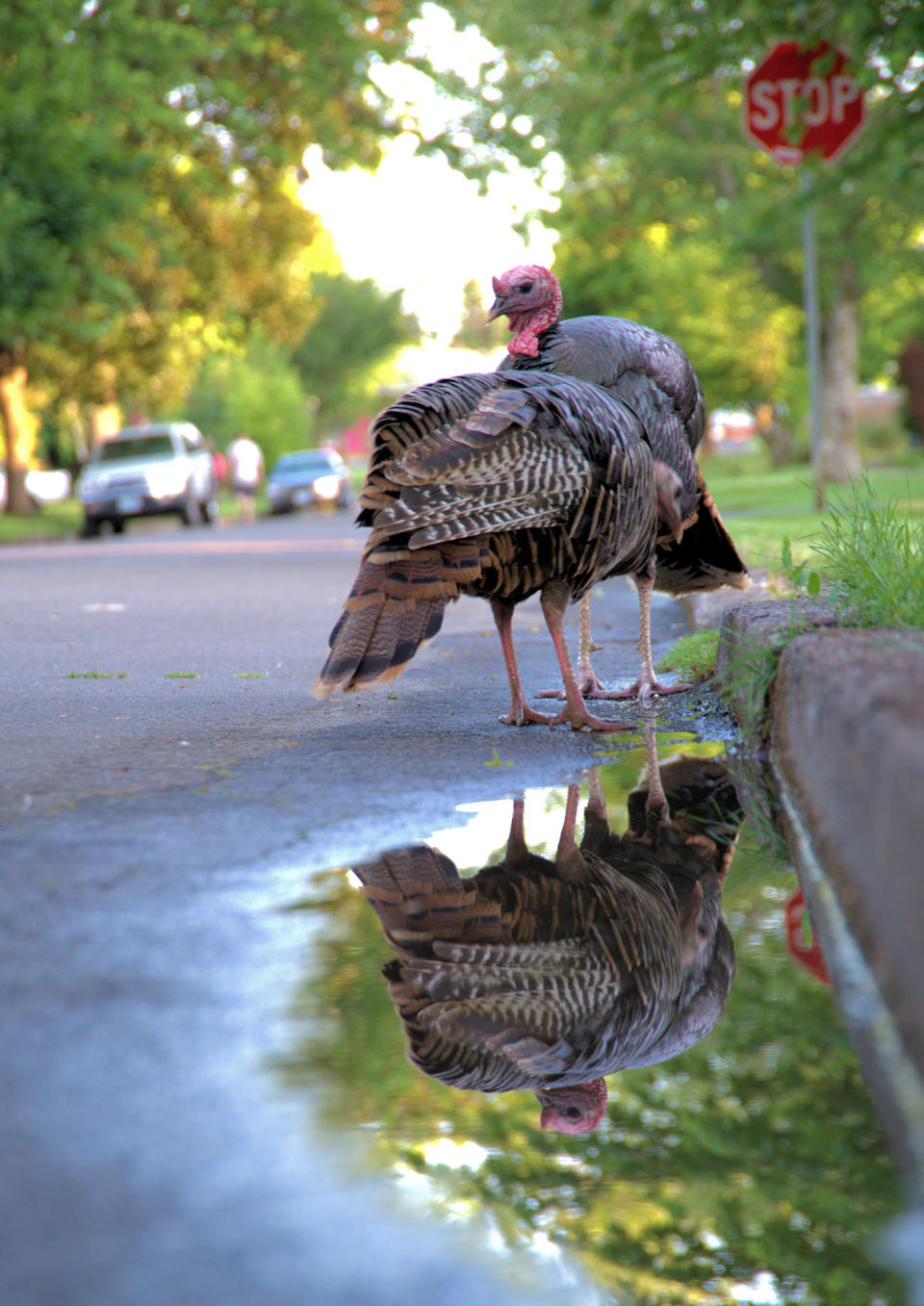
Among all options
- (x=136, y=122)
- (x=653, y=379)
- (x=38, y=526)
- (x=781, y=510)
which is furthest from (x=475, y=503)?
(x=38, y=526)

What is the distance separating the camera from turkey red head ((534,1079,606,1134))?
7.48 feet

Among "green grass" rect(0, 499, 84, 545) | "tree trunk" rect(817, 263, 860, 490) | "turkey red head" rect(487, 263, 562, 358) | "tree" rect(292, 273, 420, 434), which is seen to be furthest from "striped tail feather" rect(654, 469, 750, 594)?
"tree" rect(292, 273, 420, 434)

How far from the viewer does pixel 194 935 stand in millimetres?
3023

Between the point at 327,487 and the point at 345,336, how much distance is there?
31503 millimetres

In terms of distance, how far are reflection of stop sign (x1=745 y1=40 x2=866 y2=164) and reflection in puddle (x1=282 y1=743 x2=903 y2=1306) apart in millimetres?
11363

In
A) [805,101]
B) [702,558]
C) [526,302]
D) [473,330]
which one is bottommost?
[702,558]

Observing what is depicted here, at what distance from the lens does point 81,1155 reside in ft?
6.82

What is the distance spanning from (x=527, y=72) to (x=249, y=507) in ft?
36.8

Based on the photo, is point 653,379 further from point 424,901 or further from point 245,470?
point 245,470

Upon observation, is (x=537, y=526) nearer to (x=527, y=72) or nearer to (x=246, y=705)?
(x=246, y=705)

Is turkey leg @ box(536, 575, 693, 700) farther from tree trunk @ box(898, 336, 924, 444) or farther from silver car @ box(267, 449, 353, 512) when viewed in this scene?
tree trunk @ box(898, 336, 924, 444)

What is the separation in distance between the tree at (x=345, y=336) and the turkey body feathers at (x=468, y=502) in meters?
63.8

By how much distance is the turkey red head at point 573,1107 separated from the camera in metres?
2.28

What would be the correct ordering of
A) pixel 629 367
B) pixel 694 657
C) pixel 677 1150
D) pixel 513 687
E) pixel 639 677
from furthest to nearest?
pixel 694 657, pixel 639 677, pixel 629 367, pixel 513 687, pixel 677 1150
